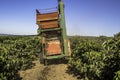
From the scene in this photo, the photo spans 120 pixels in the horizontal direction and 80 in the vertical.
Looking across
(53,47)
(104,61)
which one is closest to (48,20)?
(53,47)

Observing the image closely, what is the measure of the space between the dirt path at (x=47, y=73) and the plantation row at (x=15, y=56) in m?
0.74

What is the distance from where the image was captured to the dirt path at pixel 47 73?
12.4m

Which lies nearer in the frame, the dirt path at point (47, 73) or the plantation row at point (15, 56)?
the plantation row at point (15, 56)

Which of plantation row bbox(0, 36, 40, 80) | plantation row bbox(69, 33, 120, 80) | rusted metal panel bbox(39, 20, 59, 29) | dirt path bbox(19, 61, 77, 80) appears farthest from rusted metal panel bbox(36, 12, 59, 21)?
dirt path bbox(19, 61, 77, 80)

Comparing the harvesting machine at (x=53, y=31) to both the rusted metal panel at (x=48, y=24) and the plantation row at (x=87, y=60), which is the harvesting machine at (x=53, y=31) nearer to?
the rusted metal panel at (x=48, y=24)

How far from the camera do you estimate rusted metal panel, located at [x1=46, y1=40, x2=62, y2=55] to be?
15.0 metres

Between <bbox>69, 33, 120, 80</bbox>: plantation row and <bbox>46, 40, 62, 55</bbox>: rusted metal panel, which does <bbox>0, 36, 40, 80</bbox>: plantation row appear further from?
<bbox>69, 33, 120, 80</bbox>: plantation row

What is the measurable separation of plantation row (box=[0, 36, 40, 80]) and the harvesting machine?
55.8 inches

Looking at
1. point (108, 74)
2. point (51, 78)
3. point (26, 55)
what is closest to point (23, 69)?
point (26, 55)

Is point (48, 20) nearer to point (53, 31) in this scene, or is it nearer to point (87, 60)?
point (53, 31)

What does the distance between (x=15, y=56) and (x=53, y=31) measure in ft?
11.5

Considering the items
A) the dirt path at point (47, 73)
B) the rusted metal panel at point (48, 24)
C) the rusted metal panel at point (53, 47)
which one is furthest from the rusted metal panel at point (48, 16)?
the dirt path at point (47, 73)

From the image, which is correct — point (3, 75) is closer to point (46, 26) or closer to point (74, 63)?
point (74, 63)

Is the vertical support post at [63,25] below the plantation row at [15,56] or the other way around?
the other way around
